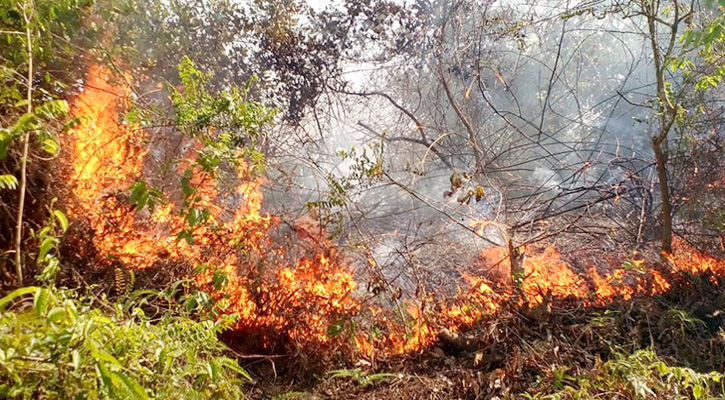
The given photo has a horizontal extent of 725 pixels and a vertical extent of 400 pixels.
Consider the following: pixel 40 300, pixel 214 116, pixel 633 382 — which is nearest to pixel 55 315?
pixel 40 300

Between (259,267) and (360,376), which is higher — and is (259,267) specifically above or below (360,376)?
above

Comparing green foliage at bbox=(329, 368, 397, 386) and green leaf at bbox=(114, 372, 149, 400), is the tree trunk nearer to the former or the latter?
green foliage at bbox=(329, 368, 397, 386)

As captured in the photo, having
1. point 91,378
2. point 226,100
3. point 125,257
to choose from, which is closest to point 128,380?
point 91,378

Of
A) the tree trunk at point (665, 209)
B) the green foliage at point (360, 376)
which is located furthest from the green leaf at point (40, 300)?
the tree trunk at point (665, 209)

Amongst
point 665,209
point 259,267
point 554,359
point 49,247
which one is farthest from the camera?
point 665,209

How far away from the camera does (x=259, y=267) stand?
3643 mm

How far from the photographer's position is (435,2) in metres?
6.38

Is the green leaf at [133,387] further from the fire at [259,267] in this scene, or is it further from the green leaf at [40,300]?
the fire at [259,267]

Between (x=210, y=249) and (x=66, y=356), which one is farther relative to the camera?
(x=210, y=249)

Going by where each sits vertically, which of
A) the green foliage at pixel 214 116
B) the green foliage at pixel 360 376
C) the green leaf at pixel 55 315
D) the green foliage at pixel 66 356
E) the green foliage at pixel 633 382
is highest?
the green foliage at pixel 214 116

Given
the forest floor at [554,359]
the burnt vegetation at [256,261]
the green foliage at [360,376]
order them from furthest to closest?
the green foliage at [360,376], the forest floor at [554,359], the burnt vegetation at [256,261]

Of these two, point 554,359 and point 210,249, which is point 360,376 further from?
point 210,249

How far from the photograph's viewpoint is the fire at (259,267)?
3.48m

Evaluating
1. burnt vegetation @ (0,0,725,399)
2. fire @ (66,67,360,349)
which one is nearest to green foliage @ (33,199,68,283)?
burnt vegetation @ (0,0,725,399)
